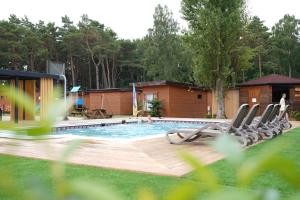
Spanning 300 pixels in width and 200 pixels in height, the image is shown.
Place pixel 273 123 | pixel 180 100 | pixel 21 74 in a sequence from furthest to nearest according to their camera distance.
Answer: pixel 180 100, pixel 21 74, pixel 273 123

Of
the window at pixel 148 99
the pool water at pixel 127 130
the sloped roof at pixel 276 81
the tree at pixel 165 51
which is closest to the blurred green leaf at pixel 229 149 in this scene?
the pool water at pixel 127 130

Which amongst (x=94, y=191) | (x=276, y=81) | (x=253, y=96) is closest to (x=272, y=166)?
(x=94, y=191)

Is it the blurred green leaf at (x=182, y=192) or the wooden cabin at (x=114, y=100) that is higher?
the wooden cabin at (x=114, y=100)

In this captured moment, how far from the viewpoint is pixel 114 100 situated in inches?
1101

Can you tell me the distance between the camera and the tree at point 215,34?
69.8ft

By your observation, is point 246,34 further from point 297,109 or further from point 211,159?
point 211,159

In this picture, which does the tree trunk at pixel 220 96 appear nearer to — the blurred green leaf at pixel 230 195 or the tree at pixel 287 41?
A: the blurred green leaf at pixel 230 195

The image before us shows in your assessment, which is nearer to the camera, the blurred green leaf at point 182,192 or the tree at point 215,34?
the blurred green leaf at point 182,192

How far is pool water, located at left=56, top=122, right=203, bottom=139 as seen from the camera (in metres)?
13.3

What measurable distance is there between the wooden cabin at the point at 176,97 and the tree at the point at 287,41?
66.8 ft

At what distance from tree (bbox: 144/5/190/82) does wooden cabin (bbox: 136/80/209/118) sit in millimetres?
14866

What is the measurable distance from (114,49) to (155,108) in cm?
2161

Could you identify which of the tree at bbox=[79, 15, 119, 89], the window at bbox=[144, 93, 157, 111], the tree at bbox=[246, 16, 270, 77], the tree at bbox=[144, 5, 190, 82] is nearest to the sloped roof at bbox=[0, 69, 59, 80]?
the window at bbox=[144, 93, 157, 111]

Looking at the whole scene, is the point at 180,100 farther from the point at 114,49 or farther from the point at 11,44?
the point at 11,44
